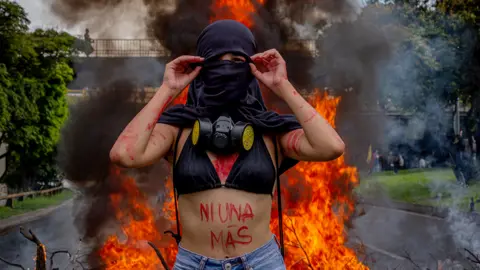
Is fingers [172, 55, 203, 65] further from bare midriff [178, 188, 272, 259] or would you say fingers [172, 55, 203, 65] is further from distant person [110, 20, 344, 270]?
bare midriff [178, 188, 272, 259]

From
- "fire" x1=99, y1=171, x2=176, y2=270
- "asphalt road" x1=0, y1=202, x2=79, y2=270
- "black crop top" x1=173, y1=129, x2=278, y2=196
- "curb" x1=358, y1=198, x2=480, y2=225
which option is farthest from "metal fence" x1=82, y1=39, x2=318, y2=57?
"curb" x1=358, y1=198, x2=480, y2=225

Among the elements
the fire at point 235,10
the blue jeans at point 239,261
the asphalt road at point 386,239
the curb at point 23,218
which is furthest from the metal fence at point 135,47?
the curb at point 23,218

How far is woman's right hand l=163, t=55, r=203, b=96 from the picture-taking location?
100 inches

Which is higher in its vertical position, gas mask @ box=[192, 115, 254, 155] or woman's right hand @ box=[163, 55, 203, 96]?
woman's right hand @ box=[163, 55, 203, 96]

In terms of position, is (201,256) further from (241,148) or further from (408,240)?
(408,240)

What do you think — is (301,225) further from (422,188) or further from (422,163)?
(422,163)

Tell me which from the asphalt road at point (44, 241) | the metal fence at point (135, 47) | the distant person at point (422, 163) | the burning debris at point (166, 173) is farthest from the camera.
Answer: the distant person at point (422, 163)

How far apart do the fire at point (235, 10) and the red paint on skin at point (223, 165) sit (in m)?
4.50

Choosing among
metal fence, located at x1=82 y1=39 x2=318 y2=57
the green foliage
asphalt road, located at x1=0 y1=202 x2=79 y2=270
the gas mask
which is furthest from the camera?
the green foliage

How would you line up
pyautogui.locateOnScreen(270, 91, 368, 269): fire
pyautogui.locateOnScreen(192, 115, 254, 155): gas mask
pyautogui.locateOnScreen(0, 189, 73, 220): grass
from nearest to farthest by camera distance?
pyautogui.locateOnScreen(192, 115, 254, 155): gas mask, pyautogui.locateOnScreen(270, 91, 368, 269): fire, pyautogui.locateOnScreen(0, 189, 73, 220): grass

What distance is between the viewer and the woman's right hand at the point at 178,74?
2.55 meters

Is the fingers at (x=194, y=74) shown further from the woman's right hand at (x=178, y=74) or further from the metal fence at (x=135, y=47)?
the metal fence at (x=135, y=47)

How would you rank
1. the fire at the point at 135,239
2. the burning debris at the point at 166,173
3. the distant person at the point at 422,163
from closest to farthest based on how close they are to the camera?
1. the burning debris at the point at 166,173
2. the fire at the point at 135,239
3. the distant person at the point at 422,163

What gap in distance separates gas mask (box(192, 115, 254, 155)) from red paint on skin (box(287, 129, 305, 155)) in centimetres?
21
